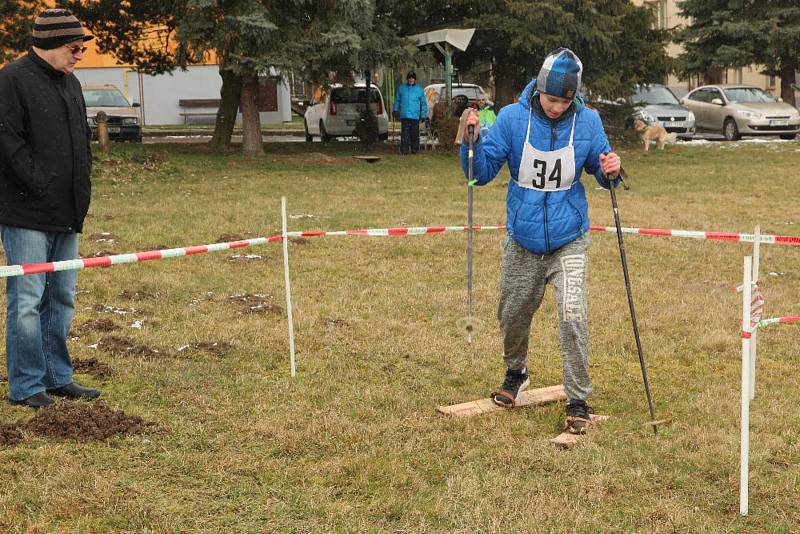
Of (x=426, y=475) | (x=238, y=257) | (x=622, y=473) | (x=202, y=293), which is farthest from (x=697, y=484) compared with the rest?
(x=238, y=257)

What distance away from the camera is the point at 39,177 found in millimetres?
5293

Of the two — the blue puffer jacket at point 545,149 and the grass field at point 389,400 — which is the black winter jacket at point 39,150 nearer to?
the grass field at point 389,400

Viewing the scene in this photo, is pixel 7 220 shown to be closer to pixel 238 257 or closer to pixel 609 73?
pixel 238 257

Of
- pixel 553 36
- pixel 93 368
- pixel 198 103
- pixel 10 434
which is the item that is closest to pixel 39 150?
pixel 10 434

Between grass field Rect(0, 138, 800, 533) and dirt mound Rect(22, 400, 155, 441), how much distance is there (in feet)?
0.25

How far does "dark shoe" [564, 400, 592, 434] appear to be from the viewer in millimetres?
5270

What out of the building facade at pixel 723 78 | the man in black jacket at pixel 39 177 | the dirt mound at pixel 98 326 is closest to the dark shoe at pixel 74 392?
the man in black jacket at pixel 39 177

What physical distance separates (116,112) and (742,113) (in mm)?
17251

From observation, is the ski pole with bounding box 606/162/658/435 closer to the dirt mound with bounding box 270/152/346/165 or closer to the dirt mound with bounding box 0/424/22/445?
the dirt mound with bounding box 0/424/22/445

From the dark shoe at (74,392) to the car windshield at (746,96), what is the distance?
85.2 ft

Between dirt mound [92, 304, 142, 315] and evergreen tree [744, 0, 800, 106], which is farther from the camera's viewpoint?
evergreen tree [744, 0, 800, 106]

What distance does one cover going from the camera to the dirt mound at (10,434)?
5.03 metres

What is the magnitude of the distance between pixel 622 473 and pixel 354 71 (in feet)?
51.6

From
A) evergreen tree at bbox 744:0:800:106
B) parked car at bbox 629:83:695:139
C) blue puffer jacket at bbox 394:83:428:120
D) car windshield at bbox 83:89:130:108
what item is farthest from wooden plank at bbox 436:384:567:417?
evergreen tree at bbox 744:0:800:106
